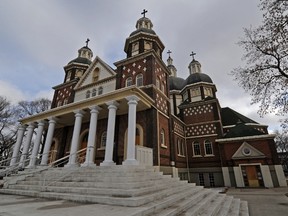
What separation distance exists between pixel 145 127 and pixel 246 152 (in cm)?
1265

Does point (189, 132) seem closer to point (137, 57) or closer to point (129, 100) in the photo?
point (137, 57)

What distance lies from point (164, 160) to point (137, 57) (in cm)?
986

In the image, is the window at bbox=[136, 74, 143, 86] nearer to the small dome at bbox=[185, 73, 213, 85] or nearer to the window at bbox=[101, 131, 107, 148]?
the window at bbox=[101, 131, 107, 148]

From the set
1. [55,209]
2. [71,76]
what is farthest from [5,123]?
[55,209]

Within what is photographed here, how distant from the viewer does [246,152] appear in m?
18.3

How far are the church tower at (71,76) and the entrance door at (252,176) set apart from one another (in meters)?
20.8

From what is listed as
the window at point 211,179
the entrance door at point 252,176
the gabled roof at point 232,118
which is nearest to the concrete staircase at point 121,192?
the entrance door at point 252,176

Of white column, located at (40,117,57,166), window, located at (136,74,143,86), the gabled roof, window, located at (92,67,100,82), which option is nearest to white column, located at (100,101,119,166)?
window, located at (136,74,143,86)

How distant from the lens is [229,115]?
82.9 feet

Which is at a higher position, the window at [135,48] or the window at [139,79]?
the window at [135,48]

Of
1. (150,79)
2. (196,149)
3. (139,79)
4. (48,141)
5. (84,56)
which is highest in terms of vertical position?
(84,56)

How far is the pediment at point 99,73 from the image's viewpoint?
18.2m

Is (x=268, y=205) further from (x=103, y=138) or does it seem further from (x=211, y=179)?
(x=103, y=138)

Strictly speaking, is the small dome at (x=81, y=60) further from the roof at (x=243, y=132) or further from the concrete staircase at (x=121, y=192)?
the roof at (x=243, y=132)
